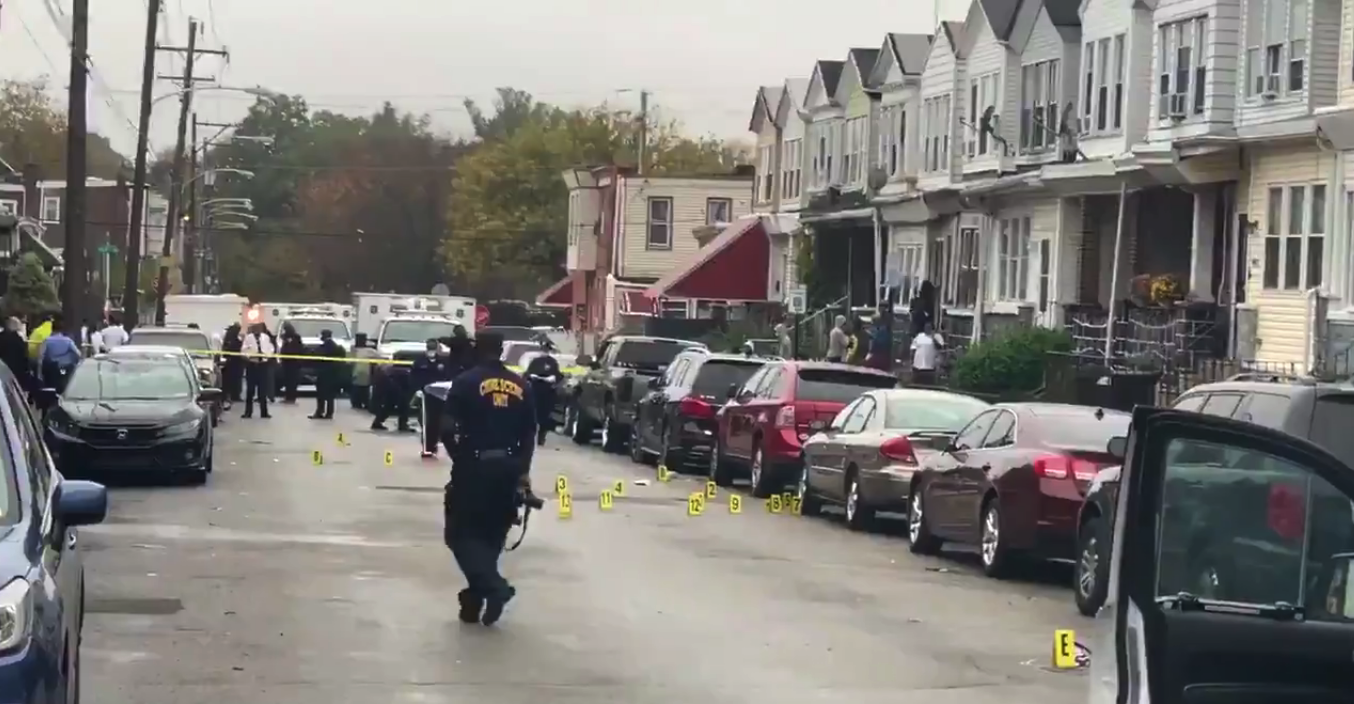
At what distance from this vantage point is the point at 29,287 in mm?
61812

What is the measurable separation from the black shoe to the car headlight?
21.2 feet

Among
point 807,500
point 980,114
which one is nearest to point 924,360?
point 980,114

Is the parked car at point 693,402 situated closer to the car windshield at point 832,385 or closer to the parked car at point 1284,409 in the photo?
the car windshield at point 832,385

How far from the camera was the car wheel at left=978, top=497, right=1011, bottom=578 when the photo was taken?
57.5 ft

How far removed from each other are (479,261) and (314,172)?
2437 centimetres

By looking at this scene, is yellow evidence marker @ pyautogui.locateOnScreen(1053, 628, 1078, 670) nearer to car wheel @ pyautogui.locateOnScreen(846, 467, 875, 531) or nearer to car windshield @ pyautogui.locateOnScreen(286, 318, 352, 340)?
car wheel @ pyautogui.locateOnScreen(846, 467, 875, 531)

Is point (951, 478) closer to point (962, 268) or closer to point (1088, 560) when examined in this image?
point (1088, 560)

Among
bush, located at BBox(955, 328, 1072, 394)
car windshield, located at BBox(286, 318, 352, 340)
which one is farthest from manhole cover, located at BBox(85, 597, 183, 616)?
car windshield, located at BBox(286, 318, 352, 340)

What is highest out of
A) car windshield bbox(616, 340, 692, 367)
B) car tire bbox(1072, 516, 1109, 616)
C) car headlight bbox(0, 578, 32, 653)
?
car windshield bbox(616, 340, 692, 367)

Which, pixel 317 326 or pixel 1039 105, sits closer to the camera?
pixel 1039 105

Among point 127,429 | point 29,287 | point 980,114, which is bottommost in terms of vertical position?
point 127,429

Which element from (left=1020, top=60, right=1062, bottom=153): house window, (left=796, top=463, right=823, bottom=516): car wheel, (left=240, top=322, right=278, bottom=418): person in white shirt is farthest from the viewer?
(left=240, top=322, right=278, bottom=418): person in white shirt

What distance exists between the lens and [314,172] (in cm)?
12575

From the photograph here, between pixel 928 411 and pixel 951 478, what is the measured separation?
3.55m
